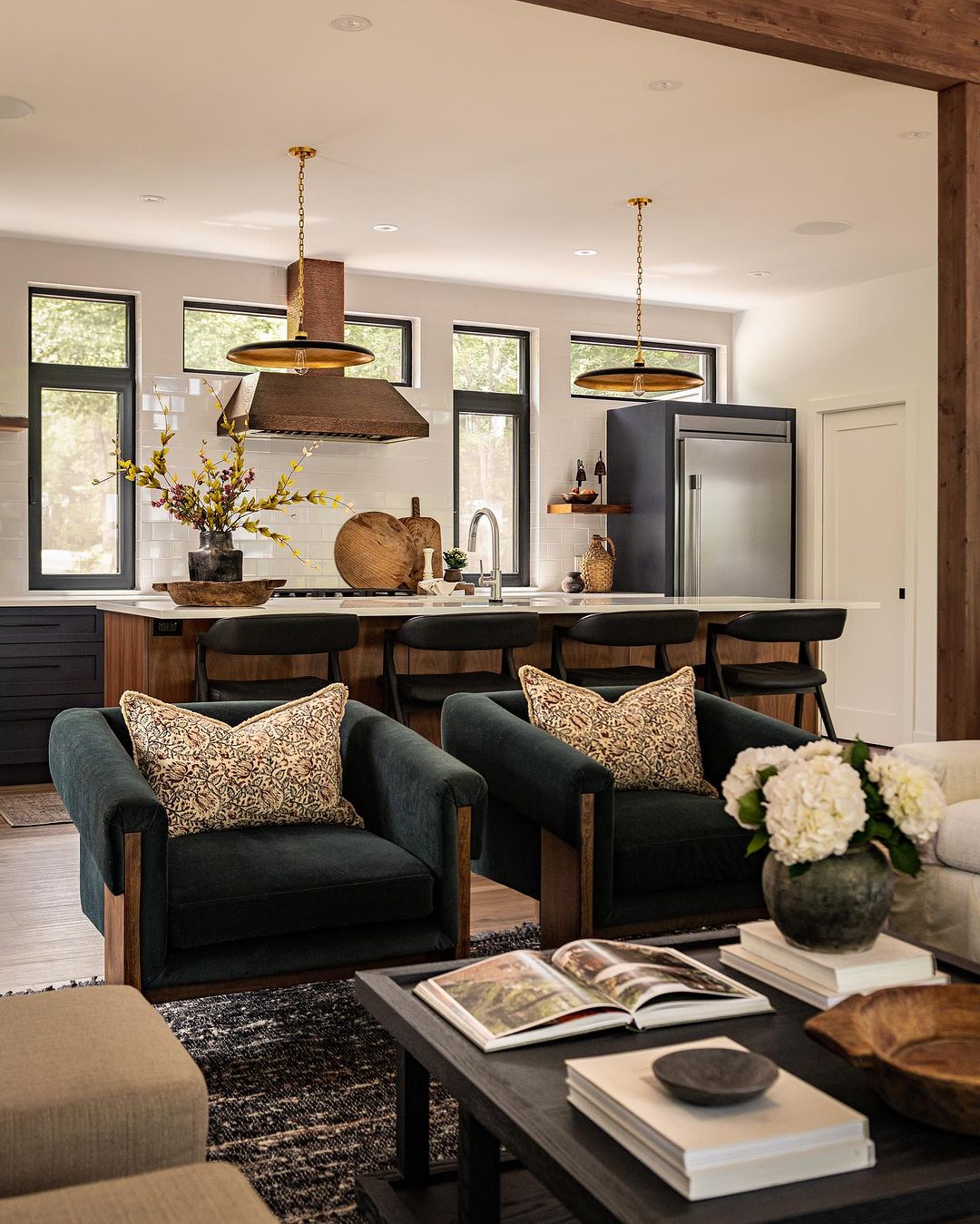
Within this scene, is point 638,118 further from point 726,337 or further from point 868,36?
point 726,337

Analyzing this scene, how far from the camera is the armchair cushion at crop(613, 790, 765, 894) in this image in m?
3.20

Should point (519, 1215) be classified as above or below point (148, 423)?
below

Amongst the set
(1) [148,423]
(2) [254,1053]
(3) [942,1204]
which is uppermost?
(1) [148,423]

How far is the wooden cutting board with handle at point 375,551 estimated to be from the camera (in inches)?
301

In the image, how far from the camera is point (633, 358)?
894 cm

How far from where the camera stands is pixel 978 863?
123 inches

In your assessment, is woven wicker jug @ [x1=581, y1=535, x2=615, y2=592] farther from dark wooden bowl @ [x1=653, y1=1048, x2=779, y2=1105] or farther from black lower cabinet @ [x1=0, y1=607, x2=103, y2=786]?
dark wooden bowl @ [x1=653, y1=1048, x2=779, y2=1105]

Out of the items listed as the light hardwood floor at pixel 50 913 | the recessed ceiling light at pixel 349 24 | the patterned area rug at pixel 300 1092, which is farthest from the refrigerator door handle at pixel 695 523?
the patterned area rug at pixel 300 1092

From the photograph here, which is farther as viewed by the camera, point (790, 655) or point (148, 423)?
point (148, 423)

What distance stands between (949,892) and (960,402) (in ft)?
6.05

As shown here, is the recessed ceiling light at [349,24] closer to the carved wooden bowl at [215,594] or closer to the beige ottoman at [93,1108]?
the carved wooden bowl at [215,594]

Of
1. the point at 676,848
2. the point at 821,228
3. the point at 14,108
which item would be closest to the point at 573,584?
the point at 821,228

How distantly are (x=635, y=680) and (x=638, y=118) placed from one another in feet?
7.46

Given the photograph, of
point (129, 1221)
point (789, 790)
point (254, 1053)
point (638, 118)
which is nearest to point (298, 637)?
point (254, 1053)
